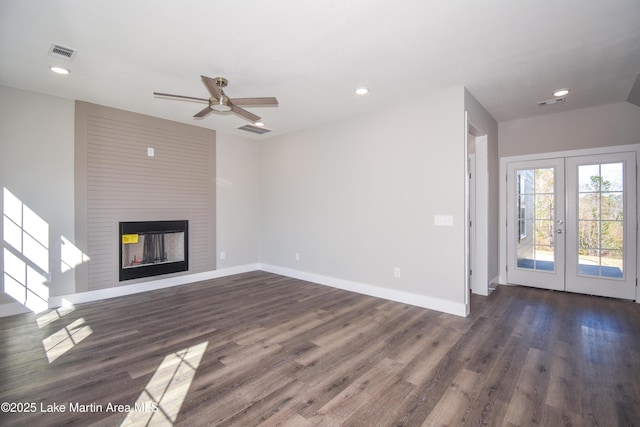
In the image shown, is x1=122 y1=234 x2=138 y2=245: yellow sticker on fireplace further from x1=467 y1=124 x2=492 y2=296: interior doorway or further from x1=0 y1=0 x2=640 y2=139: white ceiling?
x1=467 y1=124 x2=492 y2=296: interior doorway

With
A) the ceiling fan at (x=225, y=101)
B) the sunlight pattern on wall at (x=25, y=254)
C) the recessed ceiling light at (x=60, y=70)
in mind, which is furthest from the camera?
the sunlight pattern on wall at (x=25, y=254)

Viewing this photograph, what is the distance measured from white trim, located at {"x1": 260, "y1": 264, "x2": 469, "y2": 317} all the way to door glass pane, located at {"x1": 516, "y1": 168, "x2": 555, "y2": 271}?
2.13 metres

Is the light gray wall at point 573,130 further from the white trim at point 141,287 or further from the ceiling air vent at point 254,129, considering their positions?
the white trim at point 141,287

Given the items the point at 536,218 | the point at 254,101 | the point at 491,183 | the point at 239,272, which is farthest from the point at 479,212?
the point at 239,272

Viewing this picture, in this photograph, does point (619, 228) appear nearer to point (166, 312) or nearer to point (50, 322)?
point (166, 312)

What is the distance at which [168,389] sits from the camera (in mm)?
2100

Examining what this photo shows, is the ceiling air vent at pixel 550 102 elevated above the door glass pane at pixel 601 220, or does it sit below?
above

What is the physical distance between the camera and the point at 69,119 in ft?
13.0

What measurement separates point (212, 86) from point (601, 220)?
5.47m

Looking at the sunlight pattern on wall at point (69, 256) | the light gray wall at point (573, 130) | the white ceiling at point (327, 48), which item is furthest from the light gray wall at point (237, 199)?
the light gray wall at point (573, 130)

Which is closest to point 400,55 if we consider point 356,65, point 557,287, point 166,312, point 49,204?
point 356,65

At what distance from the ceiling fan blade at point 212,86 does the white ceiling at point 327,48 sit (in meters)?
0.34

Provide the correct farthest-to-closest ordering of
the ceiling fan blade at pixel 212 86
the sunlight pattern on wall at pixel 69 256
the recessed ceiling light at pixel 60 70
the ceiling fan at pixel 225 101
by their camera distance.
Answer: the sunlight pattern on wall at pixel 69 256
the recessed ceiling light at pixel 60 70
the ceiling fan at pixel 225 101
the ceiling fan blade at pixel 212 86

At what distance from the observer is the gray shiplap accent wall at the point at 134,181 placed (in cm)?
410
